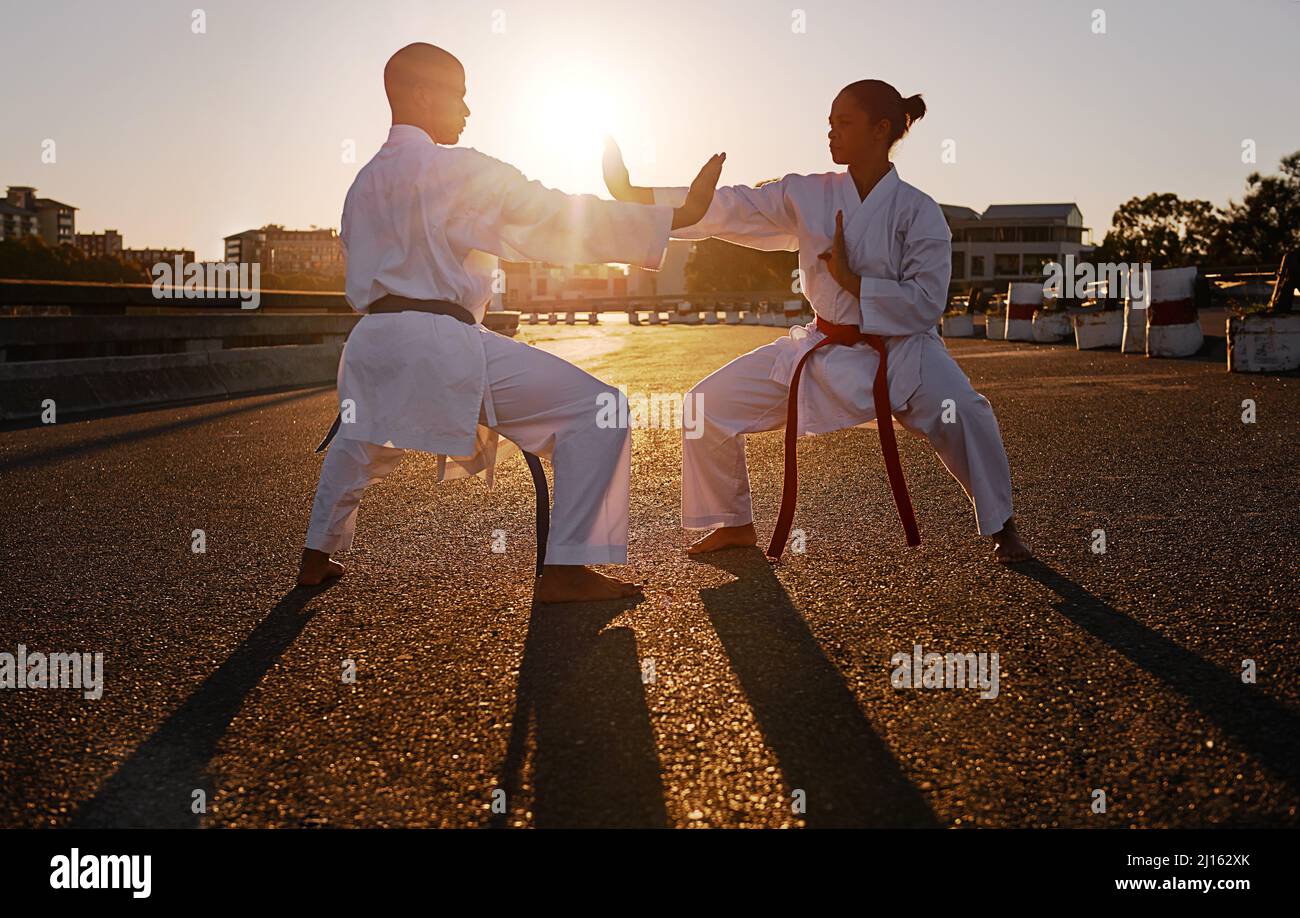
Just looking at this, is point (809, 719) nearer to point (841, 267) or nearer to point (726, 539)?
point (726, 539)

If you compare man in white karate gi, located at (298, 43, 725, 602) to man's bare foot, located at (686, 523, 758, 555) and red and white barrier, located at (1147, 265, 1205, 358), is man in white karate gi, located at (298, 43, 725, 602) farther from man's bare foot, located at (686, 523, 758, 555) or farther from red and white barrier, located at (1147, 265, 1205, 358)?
red and white barrier, located at (1147, 265, 1205, 358)

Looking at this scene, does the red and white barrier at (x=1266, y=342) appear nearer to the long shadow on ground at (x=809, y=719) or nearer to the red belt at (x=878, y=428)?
the red belt at (x=878, y=428)

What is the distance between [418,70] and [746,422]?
196 cm

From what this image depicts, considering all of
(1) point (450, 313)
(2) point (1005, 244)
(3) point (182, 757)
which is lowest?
(3) point (182, 757)

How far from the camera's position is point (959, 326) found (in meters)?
34.2

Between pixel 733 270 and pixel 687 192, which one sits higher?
pixel 733 270

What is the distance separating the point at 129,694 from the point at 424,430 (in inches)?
56.3

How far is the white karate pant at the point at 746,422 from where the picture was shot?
5.11 metres

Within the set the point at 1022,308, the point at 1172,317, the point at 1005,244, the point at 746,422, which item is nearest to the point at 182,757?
the point at 746,422

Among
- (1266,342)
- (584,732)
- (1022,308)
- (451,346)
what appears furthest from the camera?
(1022,308)

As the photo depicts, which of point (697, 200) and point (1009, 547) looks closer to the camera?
point (1009, 547)

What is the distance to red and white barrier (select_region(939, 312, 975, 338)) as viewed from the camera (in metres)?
33.6
